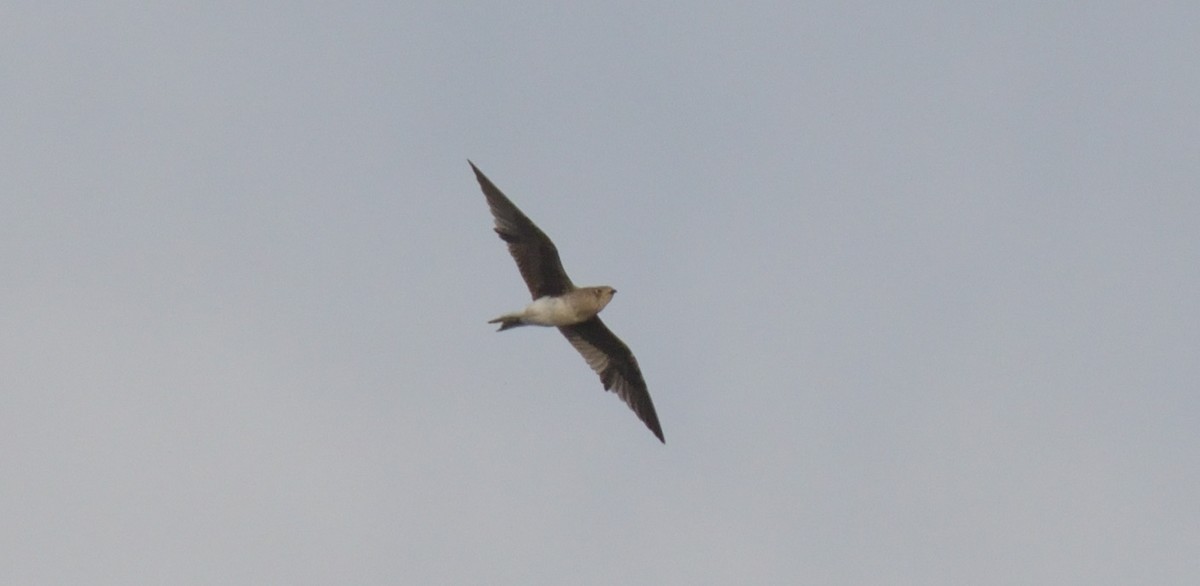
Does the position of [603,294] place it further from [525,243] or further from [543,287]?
[525,243]

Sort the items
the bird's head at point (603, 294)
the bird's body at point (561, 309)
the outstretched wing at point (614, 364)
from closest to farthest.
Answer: the bird's body at point (561, 309)
the bird's head at point (603, 294)
the outstretched wing at point (614, 364)

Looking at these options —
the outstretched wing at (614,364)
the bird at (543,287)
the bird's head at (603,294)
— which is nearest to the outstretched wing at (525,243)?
the bird at (543,287)

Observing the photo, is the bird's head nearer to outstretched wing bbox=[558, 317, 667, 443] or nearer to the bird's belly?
the bird's belly

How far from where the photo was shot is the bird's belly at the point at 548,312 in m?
26.3

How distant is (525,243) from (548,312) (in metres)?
1.12

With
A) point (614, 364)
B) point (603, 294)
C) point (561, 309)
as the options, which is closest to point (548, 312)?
point (561, 309)

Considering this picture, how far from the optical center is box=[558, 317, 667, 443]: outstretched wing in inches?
1106

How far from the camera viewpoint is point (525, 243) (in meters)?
26.1

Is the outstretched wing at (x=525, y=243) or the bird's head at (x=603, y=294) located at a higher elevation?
the outstretched wing at (x=525, y=243)

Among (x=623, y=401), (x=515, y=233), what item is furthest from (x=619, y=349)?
(x=515, y=233)

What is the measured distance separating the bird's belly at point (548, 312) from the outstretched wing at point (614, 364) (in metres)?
1.20

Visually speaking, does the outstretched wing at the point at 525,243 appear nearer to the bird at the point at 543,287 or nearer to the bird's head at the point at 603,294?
the bird at the point at 543,287

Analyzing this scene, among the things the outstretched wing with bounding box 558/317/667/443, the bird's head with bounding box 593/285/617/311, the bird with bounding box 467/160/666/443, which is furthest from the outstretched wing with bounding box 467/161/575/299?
the outstretched wing with bounding box 558/317/667/443

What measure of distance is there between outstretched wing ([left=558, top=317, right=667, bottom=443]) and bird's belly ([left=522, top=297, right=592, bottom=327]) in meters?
1.20
